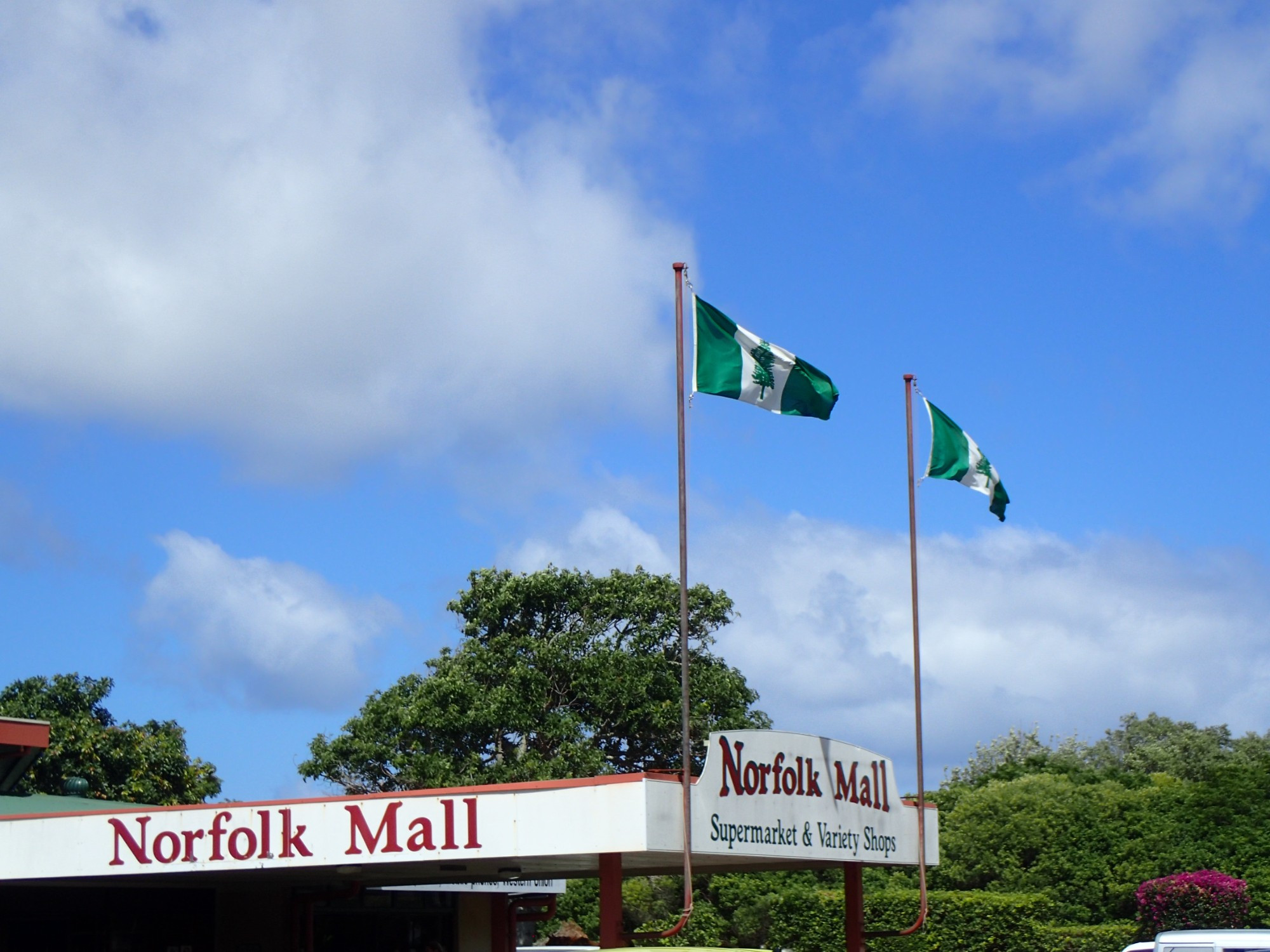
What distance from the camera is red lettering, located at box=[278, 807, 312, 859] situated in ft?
55.7

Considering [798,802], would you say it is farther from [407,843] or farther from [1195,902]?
[1195,902]

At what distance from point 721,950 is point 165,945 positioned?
1268 centimetres

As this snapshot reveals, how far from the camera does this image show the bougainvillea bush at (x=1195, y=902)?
1291 inches

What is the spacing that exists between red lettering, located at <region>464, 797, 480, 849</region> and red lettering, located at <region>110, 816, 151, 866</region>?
13.3ft

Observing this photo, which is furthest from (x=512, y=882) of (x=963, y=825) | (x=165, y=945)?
(x=963, y=825)

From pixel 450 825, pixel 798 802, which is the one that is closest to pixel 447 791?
pixel 450 825

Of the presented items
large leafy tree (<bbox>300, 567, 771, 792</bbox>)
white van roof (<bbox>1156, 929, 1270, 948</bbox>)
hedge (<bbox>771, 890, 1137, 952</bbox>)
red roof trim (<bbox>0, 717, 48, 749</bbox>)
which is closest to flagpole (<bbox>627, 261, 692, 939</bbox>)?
white van roof (<bbox>1156, 929, 1270, 948</bbox>)

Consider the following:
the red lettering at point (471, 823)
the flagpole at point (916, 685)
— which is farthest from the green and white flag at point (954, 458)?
the red lettering at point (471, 823)

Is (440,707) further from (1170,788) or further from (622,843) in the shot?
(622,843)

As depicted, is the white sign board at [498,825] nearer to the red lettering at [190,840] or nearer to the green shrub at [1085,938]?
the red lettering at [190,840]

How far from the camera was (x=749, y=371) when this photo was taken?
17.9 m

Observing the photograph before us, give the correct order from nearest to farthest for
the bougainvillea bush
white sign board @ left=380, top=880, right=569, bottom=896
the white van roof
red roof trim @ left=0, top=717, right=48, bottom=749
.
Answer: the white van roof, red roof trim @ left=0, top=717, right=48, bottom=749, white sign board @ left=380, top=880, right=569, bottom=896, the bougainvillea bush

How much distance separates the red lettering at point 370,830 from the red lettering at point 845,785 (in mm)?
5736

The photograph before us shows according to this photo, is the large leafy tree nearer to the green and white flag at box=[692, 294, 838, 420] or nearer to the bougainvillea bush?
the bougainvillea bush
